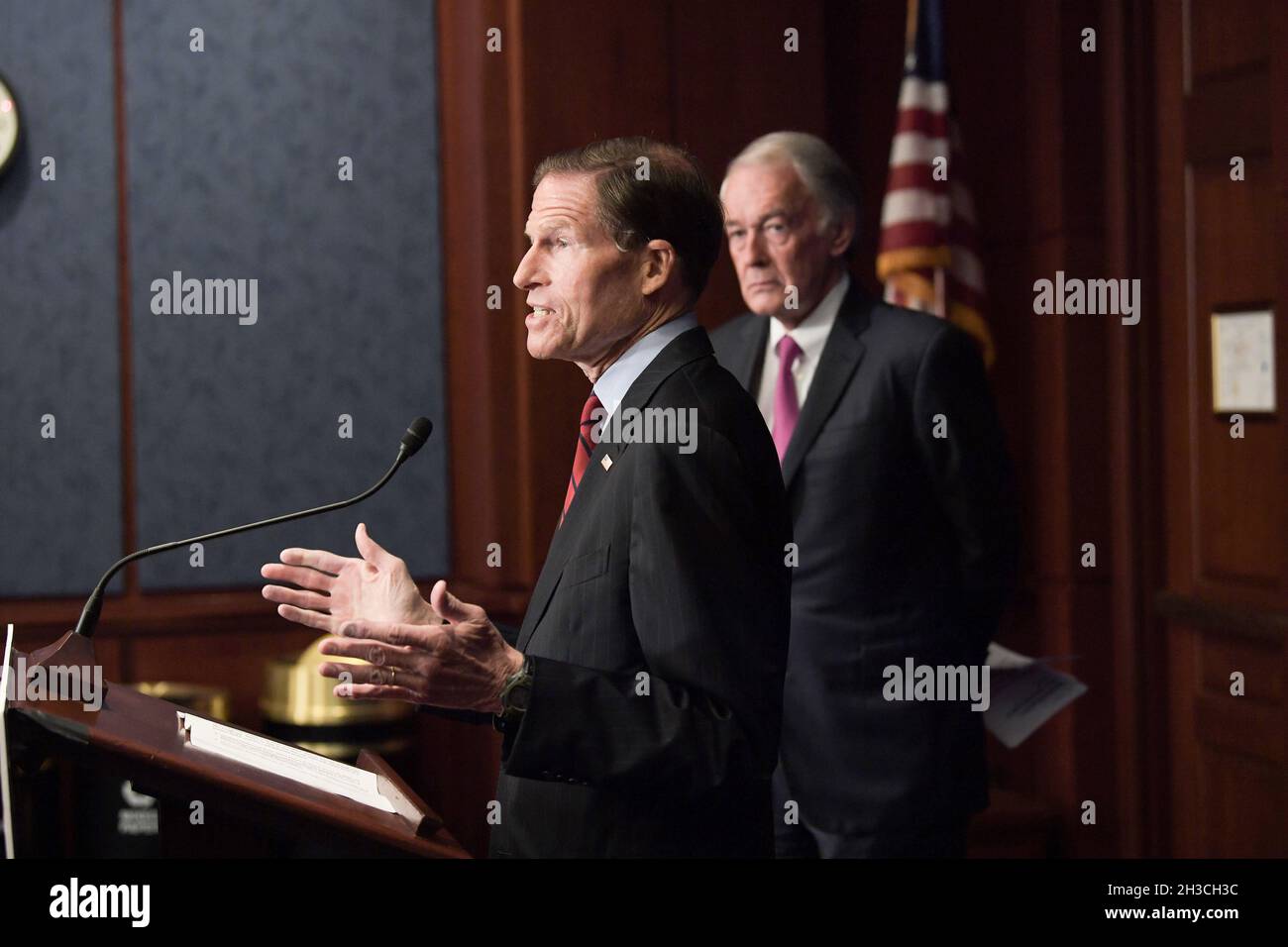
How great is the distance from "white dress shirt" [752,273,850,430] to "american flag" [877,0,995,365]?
1.09 m

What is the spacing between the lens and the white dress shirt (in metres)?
2.71

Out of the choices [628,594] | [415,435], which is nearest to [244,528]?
[415,435]

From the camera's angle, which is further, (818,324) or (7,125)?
(7,125)

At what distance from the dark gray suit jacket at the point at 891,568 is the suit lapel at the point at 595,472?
3.52ft

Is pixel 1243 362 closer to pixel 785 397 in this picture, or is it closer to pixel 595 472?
pixel 785 397

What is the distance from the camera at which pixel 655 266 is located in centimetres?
155

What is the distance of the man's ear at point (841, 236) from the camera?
276cm

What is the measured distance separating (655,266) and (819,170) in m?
1.33
